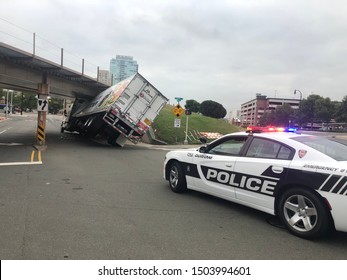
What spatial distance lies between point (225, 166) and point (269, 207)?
113 centimetres

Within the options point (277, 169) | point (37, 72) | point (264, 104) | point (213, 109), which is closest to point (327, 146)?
point (277, 169)

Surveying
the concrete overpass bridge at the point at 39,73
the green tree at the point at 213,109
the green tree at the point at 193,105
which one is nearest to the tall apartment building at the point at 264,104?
the green tree at the point at 193,105

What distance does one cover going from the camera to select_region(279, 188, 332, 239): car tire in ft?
15.3

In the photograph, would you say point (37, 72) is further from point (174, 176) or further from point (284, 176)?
point (284, 176)

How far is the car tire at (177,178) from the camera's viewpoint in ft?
24.4

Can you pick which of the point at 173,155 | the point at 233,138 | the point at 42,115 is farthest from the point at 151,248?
the point at 42,115

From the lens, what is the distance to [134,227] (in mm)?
5234

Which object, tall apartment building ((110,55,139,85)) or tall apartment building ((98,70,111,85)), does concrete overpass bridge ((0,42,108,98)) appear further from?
tall apartment building ((110,55,139,85))

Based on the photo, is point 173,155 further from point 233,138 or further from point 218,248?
point 218,248

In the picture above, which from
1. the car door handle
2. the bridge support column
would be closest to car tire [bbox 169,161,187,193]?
the car door handle

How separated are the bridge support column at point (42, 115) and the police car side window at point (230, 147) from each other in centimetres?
1360

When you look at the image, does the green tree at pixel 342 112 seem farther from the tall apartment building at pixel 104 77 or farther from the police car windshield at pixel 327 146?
the police car windshield at pixel 327 146

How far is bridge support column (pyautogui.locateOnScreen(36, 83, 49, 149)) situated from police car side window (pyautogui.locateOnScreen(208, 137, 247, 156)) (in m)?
13.6

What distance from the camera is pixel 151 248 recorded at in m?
4.38
